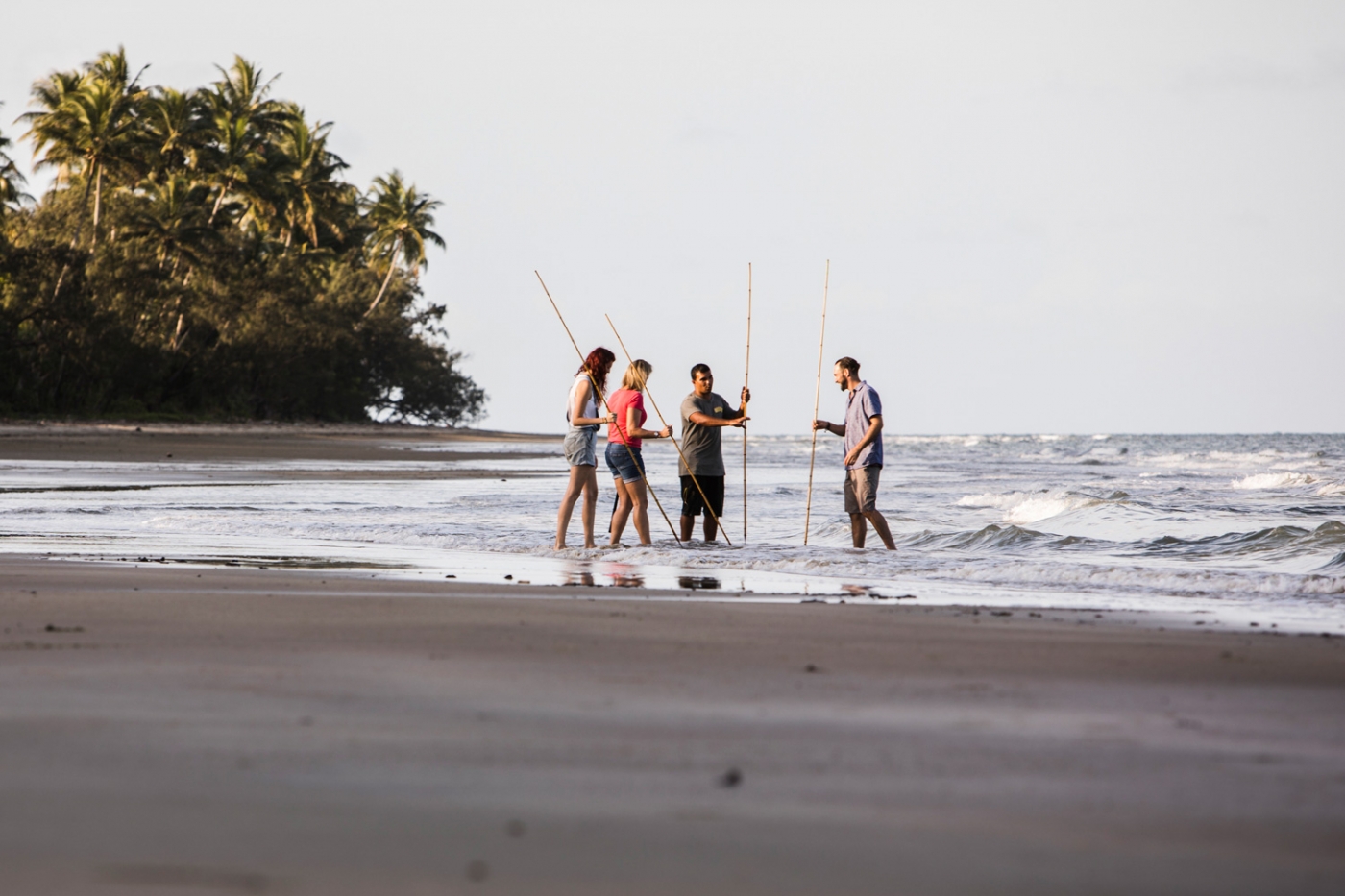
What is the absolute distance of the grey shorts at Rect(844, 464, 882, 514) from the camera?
930 cm

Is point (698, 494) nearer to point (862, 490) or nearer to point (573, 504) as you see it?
point (573, 504)

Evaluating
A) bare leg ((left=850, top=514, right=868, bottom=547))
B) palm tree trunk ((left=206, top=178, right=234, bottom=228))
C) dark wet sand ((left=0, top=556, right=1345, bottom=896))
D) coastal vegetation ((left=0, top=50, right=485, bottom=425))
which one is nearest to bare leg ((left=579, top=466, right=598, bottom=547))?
bare leg ((left=850, top=514, right=868, bottom=547))

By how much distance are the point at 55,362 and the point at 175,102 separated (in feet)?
36.8

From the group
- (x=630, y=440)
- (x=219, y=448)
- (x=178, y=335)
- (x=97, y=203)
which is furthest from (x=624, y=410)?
(x=178, y=335)

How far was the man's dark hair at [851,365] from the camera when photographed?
9.45m

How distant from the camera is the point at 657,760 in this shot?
2844 millimetres

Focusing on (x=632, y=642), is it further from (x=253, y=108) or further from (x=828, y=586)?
(x=253, y=108)

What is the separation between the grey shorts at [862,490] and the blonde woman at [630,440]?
1.42 m

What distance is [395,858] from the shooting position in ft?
7.14

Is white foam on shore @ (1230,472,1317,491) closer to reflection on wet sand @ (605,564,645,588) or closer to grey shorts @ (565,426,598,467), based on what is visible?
grey shorts @ (565,426,598,467)

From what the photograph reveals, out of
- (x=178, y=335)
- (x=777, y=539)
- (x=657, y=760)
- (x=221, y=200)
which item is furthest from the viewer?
(x=221, y=200)

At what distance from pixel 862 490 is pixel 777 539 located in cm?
201

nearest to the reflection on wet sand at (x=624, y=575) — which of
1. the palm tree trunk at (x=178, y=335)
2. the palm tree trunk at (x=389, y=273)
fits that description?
the palm tree trunk at (x=178, y=335)

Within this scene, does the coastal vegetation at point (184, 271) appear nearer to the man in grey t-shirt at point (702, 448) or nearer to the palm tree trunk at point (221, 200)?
the palm tree trunk at point (221, 200)
